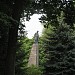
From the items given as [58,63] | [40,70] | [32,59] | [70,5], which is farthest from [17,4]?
[32,59]

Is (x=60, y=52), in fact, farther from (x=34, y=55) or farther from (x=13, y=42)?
(x=13, y=42)

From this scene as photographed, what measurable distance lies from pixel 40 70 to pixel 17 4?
15.9 m

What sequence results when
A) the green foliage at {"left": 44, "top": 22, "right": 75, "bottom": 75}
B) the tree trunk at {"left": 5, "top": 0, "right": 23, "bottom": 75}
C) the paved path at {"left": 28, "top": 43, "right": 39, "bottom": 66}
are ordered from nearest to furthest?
1. the tree trunk at {"left": 5, "top": 0, "right": 23, "bottom": 75}
2. the green foliage at {"left": 44, "top": 22, "right": 75, "bottom": 75}
3. the paved path at {"left": 28, "top": 43, "right": 39, "bottom": 66}

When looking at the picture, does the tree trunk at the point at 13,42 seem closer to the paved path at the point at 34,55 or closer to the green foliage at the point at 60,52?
the green foliage at the point at 60,52

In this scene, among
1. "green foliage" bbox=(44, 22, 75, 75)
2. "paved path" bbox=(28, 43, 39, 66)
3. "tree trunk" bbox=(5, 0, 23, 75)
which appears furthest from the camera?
"paved path" bbox=(28, 43, 39, 66)

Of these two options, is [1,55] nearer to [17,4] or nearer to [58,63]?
[17,4]

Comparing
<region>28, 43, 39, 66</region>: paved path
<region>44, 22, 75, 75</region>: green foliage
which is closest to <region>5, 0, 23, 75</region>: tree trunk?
<region>44, 22, 75, 75</region>: green foliage

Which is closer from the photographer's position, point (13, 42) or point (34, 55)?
point (13, 42)

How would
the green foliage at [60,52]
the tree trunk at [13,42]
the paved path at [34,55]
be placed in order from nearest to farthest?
1. the tree trunk at [13,42]
2. the green foliage at [60,52]
3. the paved path at [34,55]

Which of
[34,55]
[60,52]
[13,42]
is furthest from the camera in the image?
[34,55]

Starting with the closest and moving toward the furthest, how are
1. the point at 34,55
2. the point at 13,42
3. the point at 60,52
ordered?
the point at 13,42 → the point at 60,52 → the point at 34,55

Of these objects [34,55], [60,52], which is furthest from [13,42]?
[34,55]

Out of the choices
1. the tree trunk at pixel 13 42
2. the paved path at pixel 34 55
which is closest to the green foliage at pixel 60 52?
the paved path at pixel 34 55

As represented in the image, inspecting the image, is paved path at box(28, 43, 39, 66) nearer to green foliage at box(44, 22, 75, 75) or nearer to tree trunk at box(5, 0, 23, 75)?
green foliage at box(44, 22, 75, 75)
